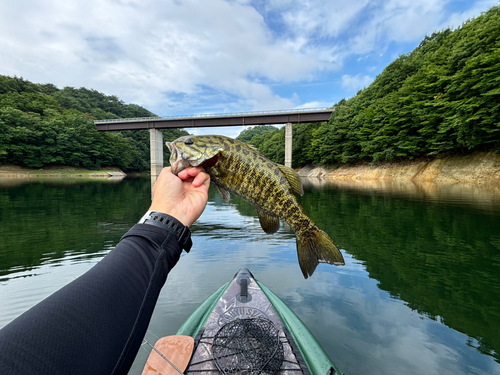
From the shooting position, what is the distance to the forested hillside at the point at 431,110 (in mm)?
28734

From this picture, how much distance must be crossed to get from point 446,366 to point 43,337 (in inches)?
263

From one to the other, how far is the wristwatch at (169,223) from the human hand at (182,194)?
4.3 inches

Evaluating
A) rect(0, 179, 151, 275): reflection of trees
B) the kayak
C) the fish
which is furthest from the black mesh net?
rect(0, 179, 151, 275): reflection of trees

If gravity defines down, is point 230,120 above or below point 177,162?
above

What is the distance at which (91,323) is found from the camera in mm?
1066

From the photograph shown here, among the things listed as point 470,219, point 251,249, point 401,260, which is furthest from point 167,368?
point 470,219

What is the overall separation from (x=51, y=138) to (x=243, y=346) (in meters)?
85.1

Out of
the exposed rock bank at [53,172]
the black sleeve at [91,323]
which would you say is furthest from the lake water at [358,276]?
the exposed rock bank at [53,172]

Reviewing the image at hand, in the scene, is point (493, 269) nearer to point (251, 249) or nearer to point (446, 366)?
point (446, 366)

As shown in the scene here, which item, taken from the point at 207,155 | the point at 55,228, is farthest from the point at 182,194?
the point at 55,228

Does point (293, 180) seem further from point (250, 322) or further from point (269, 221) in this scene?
point (250, 322)

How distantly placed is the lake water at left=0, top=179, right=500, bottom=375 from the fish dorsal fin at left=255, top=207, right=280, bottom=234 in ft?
12.1

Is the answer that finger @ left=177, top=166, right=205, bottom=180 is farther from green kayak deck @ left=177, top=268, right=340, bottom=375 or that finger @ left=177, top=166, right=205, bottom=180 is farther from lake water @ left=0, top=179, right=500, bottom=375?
lake water @ left=0, top=179, right=500, bottom=375

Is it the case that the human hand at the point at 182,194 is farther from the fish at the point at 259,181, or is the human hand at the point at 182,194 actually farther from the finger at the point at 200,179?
the fish at the point at 259,181
